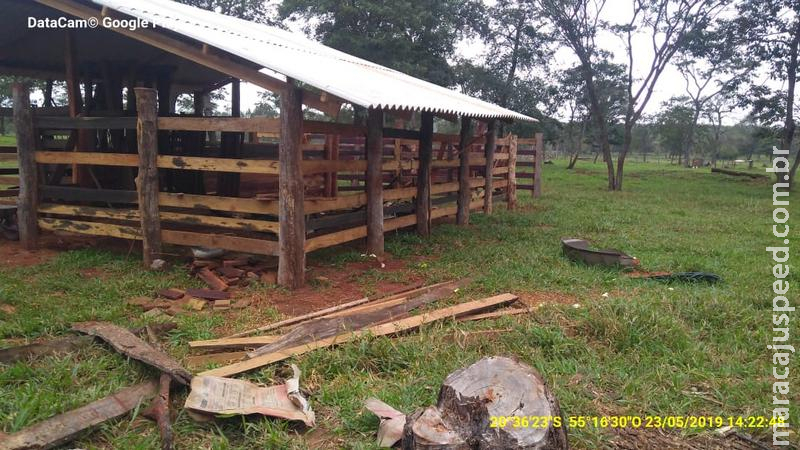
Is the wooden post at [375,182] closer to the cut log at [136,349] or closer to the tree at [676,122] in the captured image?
the cut log at [136,349]

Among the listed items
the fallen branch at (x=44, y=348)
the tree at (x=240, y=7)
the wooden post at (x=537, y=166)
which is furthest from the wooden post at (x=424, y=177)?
the tree at (x=240, y=7)

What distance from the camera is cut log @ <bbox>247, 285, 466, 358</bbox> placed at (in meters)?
4.37

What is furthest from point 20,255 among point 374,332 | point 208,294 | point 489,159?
point 489,159

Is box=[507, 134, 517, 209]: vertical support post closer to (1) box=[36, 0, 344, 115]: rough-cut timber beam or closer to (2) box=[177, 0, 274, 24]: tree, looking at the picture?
(1) box=[36, 0, 344, 115]: rough-cut timber beam

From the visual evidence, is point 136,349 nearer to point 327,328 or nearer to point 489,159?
point 327,328

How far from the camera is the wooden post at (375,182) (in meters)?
7.56

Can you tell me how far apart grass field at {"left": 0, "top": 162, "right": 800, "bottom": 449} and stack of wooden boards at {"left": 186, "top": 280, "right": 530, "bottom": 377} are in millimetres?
144

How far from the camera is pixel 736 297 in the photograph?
19.0 ft

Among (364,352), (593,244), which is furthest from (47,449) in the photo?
(593,244)

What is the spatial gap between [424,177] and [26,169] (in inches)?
225

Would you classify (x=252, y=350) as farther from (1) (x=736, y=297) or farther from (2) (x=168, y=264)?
(1) (x=736, y=297)

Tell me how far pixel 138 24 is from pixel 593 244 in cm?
713

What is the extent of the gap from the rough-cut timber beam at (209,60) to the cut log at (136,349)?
9.66 feet

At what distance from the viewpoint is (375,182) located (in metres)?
7.73
